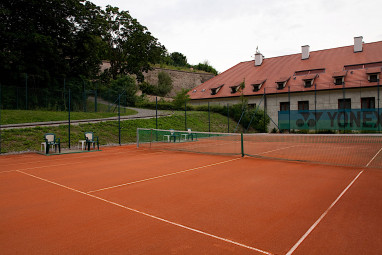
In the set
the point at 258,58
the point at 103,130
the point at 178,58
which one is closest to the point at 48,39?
the point at 103,130

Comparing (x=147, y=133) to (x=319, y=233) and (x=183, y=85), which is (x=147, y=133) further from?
(x=183, y=85)

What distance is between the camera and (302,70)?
95.0 ft

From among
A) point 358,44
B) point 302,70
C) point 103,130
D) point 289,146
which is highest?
point 358,44

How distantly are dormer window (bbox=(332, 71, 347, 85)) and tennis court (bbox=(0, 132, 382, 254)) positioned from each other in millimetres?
18931

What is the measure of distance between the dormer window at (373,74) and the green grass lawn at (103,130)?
12.1 metres

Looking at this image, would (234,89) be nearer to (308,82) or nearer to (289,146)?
(308,82)

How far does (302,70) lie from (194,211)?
28012mm

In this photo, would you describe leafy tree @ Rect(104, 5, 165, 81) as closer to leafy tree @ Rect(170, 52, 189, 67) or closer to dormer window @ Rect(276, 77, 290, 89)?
dormer window @ Rect(276, 77, 290, 89)

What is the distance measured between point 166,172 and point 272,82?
2418cm

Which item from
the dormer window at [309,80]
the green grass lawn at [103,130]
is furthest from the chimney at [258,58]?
the green grass lawn at [103,130]

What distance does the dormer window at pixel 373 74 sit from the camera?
75.4 feet

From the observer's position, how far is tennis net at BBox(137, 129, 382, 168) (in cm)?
1052

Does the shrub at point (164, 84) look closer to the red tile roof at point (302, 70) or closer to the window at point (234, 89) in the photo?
the red tile roof at point (302, 70)

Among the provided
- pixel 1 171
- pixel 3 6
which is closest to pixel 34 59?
pixel 3 6
